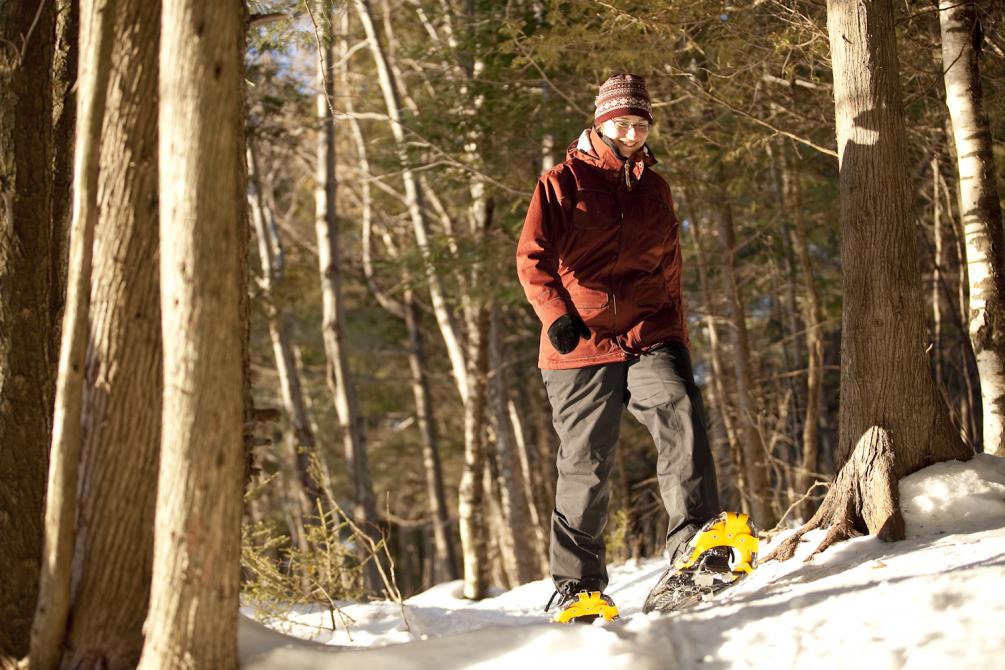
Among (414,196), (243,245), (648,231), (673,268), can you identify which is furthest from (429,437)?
(243,245)

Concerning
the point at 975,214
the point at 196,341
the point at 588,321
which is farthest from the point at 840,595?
the point at 975,214

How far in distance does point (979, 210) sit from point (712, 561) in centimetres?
274

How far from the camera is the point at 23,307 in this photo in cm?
367

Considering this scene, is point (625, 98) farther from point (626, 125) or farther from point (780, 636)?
point (780, 636)

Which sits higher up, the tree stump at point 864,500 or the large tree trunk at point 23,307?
the large tree trunk at point 23,307

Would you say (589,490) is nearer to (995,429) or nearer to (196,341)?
(196,341)

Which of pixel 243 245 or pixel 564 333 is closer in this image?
pixel 243 245

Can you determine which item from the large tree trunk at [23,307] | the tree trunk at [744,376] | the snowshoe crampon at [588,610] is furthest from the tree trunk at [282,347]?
the snowshoe crampon at [588,610]

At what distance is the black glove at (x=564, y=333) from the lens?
3.67 meters

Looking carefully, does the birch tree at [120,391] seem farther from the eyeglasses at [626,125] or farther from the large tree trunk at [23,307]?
the eyeglasses at [626,125]

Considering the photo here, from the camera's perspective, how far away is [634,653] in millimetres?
2873

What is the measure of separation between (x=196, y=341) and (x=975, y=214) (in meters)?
4.26

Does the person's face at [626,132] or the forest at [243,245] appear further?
the person's face at [626,132]

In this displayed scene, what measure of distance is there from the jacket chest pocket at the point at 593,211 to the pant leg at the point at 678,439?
58cm
